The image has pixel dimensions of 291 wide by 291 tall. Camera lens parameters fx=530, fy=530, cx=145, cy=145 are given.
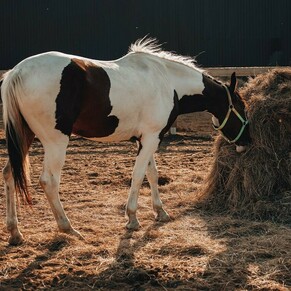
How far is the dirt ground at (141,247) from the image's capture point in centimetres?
414

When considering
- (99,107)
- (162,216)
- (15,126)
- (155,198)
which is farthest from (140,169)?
(15,126)

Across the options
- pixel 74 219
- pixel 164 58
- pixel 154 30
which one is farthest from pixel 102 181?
pixel 154 30

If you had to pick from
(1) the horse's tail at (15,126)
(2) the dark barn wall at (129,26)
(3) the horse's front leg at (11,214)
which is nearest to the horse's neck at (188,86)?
(1) the horse's tail at (15,126)

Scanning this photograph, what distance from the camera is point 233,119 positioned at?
6320 mm

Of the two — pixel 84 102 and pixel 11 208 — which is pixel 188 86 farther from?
pixel 11 208

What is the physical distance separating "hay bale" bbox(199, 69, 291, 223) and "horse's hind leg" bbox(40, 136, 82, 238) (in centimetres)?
197

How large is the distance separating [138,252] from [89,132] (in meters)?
1.34

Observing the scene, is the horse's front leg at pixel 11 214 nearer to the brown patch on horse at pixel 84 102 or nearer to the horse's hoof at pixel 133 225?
the brown patch on horse at pixel 84 102

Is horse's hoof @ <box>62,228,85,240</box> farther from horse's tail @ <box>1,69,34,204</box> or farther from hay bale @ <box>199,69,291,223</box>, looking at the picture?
hay bale @ <box>199,69,291,223</box>

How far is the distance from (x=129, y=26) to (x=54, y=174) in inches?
459

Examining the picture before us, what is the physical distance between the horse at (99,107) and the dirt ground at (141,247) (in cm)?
28

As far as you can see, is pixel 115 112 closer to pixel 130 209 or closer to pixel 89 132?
pixel 89 132

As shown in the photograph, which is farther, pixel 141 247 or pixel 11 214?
pixel 11 214

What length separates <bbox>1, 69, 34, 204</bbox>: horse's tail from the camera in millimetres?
4770
